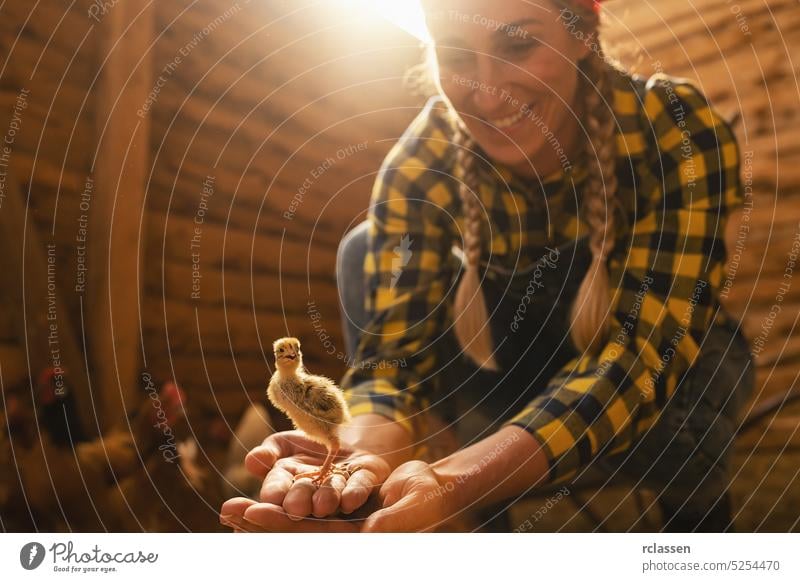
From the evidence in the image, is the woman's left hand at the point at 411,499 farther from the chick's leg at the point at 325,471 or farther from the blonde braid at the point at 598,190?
the blonde braid at the point at 598,190

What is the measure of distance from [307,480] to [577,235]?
355 millimetres

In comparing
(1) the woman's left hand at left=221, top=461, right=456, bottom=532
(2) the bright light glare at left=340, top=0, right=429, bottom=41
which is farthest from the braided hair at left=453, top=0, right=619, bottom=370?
(1) the woman's left hand at left=221, top=461, right=456, bottom=532

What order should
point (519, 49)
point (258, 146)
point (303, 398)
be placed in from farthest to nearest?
1. point (258, 146)
2. point (519, 49)
3. point (303, 398)

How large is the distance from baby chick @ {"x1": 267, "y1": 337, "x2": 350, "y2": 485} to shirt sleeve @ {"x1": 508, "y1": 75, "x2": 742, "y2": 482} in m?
0.19

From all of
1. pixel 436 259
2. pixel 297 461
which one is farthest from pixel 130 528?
pixel 436 259

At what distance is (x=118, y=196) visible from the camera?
2.33ft

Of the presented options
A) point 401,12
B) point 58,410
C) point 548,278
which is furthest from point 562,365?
point 58,410

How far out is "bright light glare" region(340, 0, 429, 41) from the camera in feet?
2.23

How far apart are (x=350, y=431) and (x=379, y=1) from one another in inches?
16.3

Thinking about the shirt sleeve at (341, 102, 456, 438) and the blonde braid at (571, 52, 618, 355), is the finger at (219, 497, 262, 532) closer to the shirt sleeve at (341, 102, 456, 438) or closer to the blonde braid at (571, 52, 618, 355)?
the shirt sleeve at (341, 102, 456, 438)

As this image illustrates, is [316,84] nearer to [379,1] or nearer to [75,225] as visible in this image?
[379,1]

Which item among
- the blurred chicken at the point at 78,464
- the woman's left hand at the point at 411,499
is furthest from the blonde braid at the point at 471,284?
the blurred chicken at the point at 78,464

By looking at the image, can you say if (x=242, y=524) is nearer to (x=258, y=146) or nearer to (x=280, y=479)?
(x=280, y=479)

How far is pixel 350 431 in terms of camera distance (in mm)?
569
